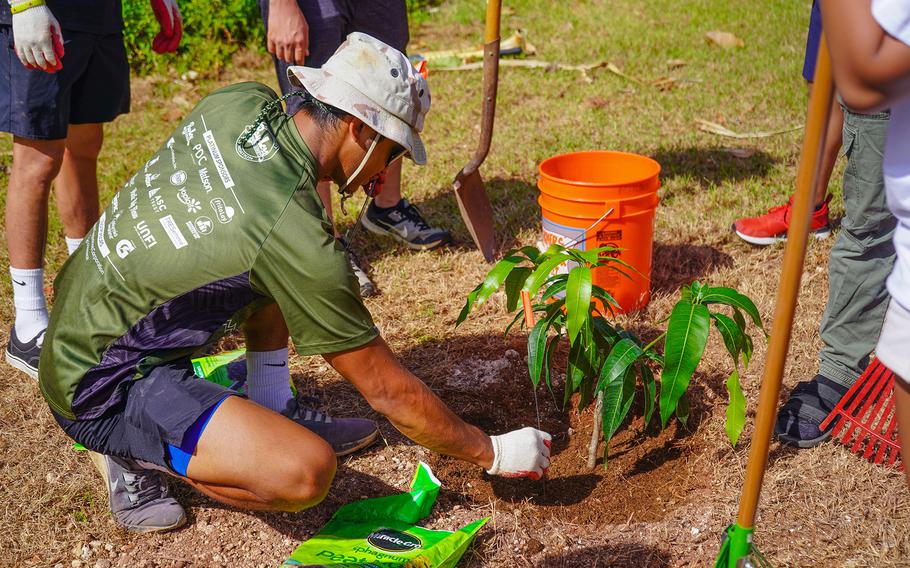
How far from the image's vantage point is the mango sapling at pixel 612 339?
2033mm

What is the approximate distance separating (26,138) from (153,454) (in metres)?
1.34

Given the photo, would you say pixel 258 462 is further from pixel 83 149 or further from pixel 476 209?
pixel 476 209

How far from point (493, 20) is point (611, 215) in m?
0.99

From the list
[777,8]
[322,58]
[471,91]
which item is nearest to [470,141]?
[471,91]

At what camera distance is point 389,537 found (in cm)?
211

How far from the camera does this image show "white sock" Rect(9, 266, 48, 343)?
285cm

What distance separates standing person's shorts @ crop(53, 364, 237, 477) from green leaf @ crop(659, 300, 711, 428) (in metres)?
1.09

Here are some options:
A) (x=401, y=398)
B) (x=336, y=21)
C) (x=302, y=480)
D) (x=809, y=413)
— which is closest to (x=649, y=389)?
(x=809, y=413)

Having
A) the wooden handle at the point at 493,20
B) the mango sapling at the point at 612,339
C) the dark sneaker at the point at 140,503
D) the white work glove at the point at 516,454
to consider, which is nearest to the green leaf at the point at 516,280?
the mango sapling at the point at 612,339

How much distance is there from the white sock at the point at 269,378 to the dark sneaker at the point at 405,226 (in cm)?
129

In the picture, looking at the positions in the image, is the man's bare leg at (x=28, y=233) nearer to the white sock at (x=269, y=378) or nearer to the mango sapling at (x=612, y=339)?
the white sock at (x=269, y=378)

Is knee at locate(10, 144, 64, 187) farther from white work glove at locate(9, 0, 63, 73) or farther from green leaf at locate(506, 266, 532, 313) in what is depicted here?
green leaf at locate(506, 266, 532, 313)

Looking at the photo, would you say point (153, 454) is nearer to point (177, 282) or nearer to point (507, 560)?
point (177, 282)

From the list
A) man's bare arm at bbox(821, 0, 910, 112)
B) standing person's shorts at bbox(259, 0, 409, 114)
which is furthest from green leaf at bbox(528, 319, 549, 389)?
standing person's shorts at bbox(259, 0, 409, 114)
